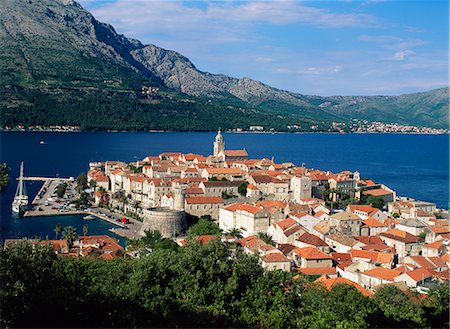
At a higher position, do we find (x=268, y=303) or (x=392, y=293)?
(x=268, y=303)

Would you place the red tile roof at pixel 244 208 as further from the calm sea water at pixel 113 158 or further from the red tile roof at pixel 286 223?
the calm sea water at pixel 113 158

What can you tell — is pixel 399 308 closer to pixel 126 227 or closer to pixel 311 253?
pixel 311 253

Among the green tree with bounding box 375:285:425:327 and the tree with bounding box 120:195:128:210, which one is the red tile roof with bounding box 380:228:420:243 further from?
the tree with bounding box 120:195:128:210

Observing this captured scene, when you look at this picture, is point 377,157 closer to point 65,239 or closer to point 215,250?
point 65,239

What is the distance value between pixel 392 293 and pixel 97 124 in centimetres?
15909

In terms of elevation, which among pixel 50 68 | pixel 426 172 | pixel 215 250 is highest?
pixel 50 68

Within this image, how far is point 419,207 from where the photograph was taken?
50.8 m

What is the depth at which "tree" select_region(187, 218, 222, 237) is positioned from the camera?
134 feet

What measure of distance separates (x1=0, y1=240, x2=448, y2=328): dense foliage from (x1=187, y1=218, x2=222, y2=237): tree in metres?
22.0

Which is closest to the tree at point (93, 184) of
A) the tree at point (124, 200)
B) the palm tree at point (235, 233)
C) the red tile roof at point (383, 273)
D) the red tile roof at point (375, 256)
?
the tree at point (124, 200)

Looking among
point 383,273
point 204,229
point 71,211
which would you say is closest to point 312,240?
point 383,273

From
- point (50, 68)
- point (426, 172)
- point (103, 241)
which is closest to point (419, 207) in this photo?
point (103, 241)

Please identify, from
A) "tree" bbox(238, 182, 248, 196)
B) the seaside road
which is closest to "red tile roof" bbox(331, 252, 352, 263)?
the seaside road

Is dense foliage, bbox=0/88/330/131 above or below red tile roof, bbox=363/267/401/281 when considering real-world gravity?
above
